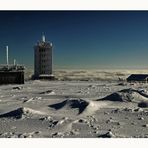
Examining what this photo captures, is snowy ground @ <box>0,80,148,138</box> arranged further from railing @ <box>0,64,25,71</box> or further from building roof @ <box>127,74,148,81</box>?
building roof @ <box>127,74,148,81</box>

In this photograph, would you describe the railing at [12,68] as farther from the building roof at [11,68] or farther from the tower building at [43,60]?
the tower building at [43,60]

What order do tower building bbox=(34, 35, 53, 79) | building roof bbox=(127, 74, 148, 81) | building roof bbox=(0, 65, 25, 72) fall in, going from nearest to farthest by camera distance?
1. building roof bbox=(0, 65, 25, 72)
2. building roof bbox=(127, 74, 148, 81)
3. tower building bbox=(34, 35, 53, 79)

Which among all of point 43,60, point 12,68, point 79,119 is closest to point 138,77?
point 43,60

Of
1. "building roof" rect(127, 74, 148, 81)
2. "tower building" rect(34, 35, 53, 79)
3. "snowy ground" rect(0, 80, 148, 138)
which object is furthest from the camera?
"tower building" rect(34, 35, 53, 79)

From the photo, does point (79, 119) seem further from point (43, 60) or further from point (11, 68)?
point (43, 60)

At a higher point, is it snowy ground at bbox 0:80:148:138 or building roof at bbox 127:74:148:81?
snowy ground at bbox 0:80:148:138

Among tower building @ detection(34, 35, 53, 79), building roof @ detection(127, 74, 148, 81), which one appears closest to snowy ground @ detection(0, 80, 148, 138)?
building roof @ detection(127, 74, 148, 81)

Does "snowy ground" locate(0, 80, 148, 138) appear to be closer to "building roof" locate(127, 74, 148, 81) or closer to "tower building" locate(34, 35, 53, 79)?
"building roof" locate(127, 74, 148, 81)

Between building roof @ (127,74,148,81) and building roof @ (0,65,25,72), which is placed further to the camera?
building roof @ (127,74,148,81)
